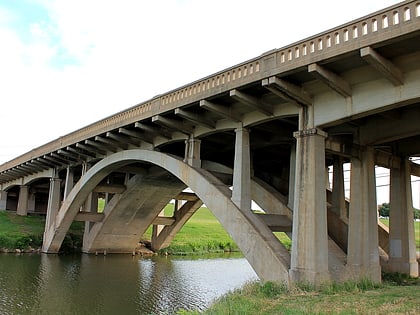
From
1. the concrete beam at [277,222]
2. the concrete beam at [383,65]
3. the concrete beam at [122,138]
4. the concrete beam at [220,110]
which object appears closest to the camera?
the concrete beam at [383,65]

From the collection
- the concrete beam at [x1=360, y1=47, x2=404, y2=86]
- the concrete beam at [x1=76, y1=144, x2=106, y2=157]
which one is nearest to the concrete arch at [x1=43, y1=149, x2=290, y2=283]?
the concrete beam at [x1=76, y1=144, x2=106, y2=157]

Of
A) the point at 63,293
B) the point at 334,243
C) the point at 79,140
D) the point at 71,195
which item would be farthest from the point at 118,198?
the point at 334,243

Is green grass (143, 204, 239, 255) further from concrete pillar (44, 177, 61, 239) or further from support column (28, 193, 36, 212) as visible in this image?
support column (28, 193, 36, 212)

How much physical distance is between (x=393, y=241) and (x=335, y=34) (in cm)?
885

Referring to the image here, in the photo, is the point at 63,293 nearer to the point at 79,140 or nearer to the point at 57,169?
the point at 79,140

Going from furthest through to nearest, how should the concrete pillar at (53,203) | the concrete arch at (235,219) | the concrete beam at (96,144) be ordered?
1. the concrete pillar at (53,203)
2. the concrete beam at (96,144)
3. the concrete arch at (235,219)

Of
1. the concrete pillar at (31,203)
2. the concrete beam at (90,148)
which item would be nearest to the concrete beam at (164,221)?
the concrete beam at (90,148)

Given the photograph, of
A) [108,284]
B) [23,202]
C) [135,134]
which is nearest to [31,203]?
[23,202]

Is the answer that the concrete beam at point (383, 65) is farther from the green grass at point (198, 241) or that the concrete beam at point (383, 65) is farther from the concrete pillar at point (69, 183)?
the green grass at point (198, 241)

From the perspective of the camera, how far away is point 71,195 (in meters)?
31.4

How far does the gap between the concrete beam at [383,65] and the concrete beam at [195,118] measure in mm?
8209

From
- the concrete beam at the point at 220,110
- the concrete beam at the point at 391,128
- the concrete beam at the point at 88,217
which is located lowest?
the concrete beam at the point at 88,217

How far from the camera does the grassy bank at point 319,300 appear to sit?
8.39 metres

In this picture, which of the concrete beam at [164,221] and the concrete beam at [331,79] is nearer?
the concrete beam at [331,79]
